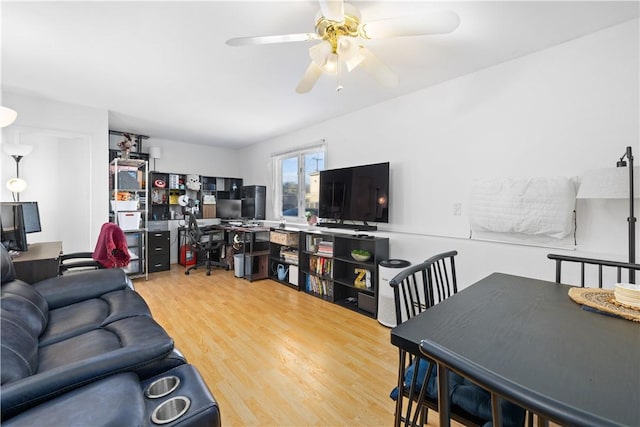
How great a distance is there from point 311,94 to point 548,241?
8.78 ft

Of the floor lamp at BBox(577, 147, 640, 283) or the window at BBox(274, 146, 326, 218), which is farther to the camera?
the window at BBox(274, 146, 326, 218)

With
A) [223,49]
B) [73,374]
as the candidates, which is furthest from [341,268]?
[73,374]

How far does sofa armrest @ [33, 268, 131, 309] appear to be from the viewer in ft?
6.43

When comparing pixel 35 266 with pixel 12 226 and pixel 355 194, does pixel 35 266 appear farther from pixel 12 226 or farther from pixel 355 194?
pixel 355 194

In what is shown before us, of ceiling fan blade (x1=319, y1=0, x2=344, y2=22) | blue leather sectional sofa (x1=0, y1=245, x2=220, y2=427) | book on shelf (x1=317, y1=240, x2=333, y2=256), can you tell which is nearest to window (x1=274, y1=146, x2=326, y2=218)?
book on shelf (x1=317, y1=240, x2=333, y2=256)

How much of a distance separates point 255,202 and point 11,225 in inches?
130

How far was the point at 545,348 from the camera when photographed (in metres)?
0.89

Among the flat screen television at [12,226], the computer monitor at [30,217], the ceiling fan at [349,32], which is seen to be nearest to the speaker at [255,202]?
the computer monitor at [30,217]

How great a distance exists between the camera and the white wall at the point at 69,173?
11.5 feet

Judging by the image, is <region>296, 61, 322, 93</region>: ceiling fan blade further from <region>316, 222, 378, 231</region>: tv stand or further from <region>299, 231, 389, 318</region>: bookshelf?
<region>316, 222, 378, 231</region>: tv stand

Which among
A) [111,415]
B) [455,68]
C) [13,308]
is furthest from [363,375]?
[455,68]

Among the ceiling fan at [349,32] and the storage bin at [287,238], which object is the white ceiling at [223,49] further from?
the storage bin at [287,238]

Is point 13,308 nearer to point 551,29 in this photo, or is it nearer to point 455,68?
point 455,68

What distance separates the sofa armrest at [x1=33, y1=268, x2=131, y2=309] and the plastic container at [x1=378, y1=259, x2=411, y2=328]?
2.31 m
